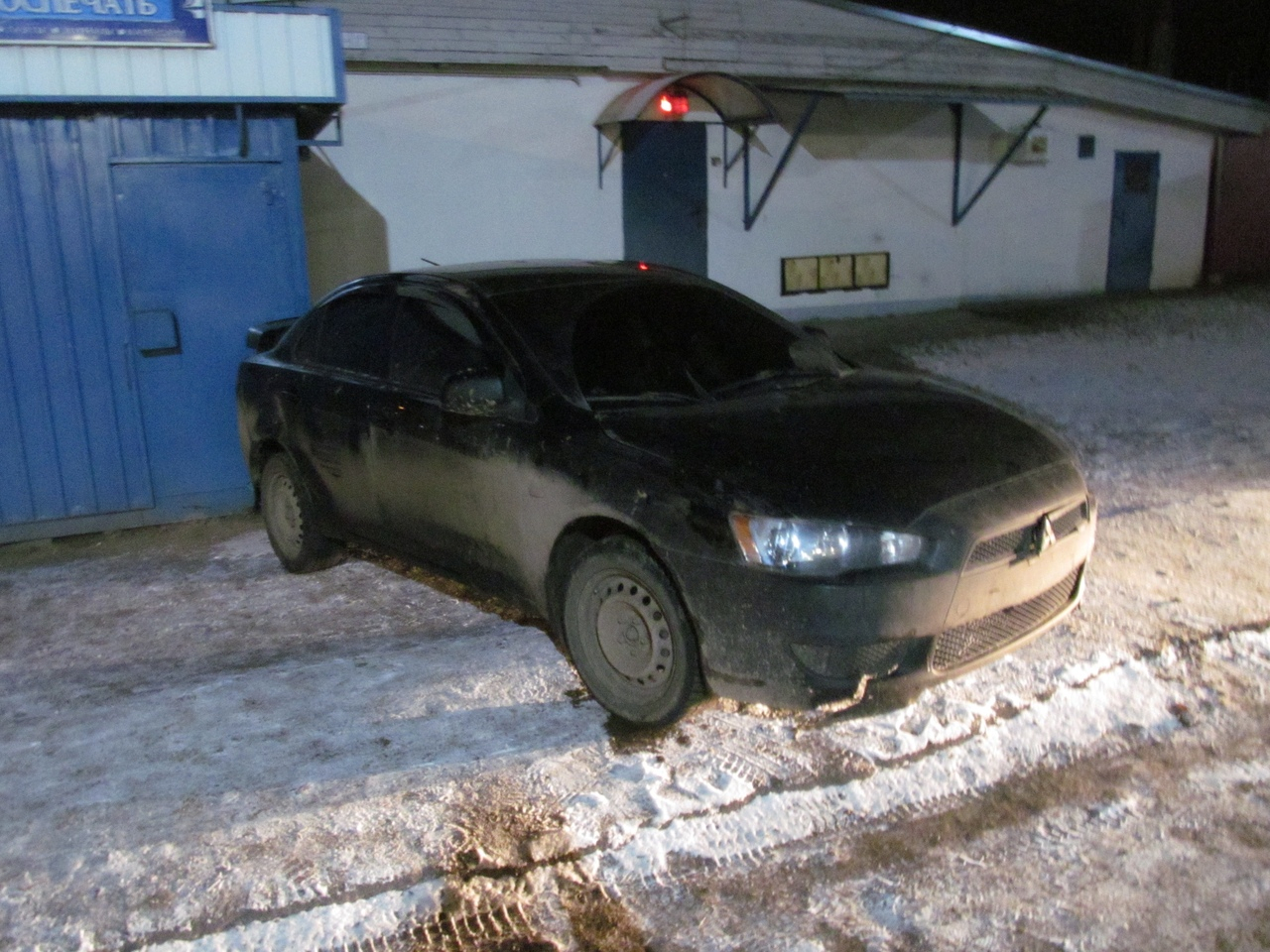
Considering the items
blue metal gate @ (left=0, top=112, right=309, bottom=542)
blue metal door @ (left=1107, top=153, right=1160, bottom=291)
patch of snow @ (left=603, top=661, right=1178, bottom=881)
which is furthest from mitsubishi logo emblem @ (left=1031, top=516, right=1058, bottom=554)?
blue metal door @ (left=1107, top=153, right=1160, bottom=291)

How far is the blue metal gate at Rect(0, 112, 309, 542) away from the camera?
653 cm

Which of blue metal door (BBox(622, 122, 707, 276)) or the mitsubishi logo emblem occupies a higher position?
blue metal door (BBox(622, 122, 707, 276))

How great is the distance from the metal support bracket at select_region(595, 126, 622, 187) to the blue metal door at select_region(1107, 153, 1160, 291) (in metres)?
7.94

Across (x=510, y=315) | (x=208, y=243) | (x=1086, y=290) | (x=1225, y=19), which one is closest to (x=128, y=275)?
(x=208, y=243)

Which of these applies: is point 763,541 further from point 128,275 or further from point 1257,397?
point 1257,397

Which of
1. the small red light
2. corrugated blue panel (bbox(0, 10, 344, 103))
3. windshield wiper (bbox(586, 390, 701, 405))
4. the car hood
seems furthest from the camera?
the small red light

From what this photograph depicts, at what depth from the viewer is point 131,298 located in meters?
6.77

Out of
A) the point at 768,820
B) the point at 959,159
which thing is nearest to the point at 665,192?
the point at 959,159

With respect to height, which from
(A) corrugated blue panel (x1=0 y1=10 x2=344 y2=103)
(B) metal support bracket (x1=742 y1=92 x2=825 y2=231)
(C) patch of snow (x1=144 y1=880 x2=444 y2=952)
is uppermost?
(A) corrugated blue panel (x1=0 y1=10 x2=344 y2=103)

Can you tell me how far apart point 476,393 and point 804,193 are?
984 cm

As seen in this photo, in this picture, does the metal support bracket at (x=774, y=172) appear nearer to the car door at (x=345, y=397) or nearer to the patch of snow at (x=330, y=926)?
the car door at (x=345, y=397)

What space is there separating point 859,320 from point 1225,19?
76.7 feet

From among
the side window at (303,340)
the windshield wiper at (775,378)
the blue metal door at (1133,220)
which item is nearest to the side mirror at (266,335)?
the side window at (303,340)

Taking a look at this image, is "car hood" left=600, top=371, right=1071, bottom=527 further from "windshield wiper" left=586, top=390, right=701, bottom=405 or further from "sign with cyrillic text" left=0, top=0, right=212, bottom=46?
"sign with cyrillic text" left=0, top=0, right=212, bottom=46
